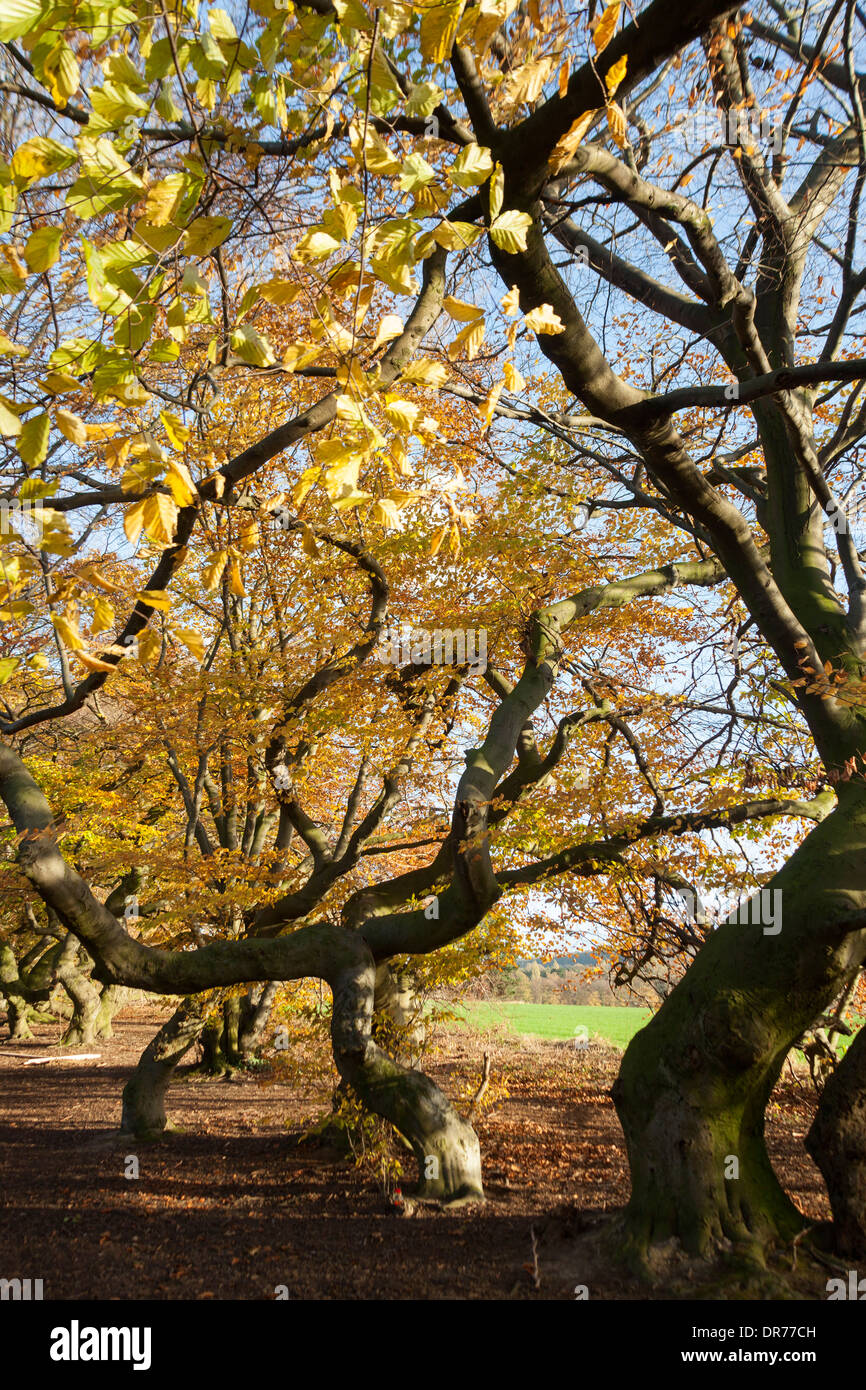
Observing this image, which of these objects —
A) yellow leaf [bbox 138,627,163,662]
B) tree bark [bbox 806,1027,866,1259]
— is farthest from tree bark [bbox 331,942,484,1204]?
yellow leaf [bbox 138,627,163,662]

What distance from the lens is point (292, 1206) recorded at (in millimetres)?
6816

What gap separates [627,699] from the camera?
10.9 meters

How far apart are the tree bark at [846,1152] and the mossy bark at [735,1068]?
28 centimetres

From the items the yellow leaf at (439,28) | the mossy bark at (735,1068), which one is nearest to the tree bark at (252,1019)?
the mossy bark at (735,1068)

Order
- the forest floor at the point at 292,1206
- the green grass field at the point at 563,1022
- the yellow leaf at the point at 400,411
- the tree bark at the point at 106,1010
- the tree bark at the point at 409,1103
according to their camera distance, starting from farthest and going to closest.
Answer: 1. the green grass field at the point at 563,1022
2. the tree bark at the point at 106,1010
3. the tree bark at the point at 409,1103
4. the forest floor at the point at 292,1206
5. the yellow leaf at the point at 400,411

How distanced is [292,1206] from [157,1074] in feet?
10.5

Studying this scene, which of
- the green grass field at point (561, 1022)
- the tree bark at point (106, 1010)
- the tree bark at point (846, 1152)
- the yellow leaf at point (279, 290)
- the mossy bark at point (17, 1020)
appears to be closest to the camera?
the yellow leaf at point (279, 290)

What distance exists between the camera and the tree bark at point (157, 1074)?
9125 millimetres

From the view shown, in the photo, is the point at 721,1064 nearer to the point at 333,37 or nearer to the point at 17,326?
the point at 333,37

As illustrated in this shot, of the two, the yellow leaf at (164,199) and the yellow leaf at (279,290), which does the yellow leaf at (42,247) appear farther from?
the yellow leaf at (279,290)

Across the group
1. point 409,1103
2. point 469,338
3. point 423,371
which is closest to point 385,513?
point 423,371

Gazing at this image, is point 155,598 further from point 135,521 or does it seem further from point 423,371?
point 423,371

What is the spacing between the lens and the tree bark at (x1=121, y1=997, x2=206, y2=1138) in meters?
9.12
